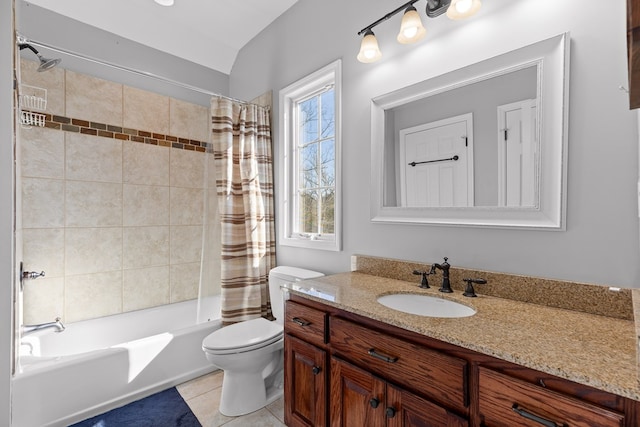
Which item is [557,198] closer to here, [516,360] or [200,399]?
[516,360]

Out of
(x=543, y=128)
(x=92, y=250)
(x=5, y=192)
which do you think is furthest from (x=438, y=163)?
(x=92, y=250)

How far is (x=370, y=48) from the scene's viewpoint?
1.62m

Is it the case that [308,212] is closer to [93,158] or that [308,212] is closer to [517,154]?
[517,154]

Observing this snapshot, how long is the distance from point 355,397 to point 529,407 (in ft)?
2.05

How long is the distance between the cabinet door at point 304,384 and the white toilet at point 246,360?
301 mm

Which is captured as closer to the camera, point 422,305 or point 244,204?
point 422,305

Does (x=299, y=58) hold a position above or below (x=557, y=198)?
above

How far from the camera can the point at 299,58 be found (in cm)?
228

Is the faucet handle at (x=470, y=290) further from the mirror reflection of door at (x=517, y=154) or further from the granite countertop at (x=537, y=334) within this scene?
the mirror reflection of door at (x=517, y=154)

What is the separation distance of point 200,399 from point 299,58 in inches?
96.0

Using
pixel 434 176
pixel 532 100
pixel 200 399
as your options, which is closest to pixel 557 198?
pixel 532 100

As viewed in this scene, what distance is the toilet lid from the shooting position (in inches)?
66.4

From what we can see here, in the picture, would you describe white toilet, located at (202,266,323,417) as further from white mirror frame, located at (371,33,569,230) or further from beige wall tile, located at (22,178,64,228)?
beige wall tile, located at (22,178,64,228)

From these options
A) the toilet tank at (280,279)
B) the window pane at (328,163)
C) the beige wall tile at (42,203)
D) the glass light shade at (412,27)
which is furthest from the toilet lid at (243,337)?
the glass light shade at (412,27)
